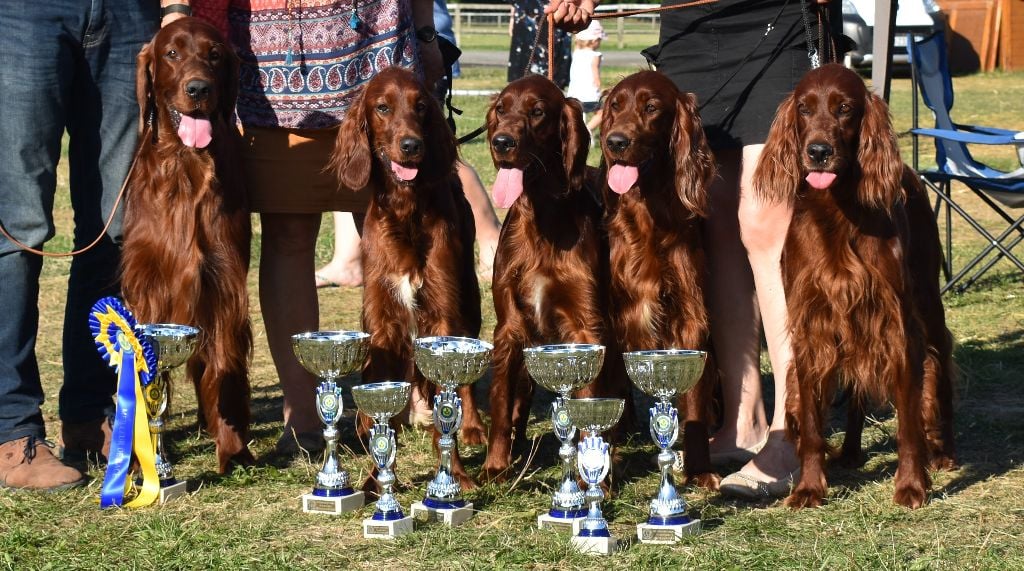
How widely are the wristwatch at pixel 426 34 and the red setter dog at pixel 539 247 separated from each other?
1.84 feet

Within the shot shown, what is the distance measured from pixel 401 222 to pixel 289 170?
0.53 metres

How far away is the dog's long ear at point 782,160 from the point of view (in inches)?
136

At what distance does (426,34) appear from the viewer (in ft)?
13.9

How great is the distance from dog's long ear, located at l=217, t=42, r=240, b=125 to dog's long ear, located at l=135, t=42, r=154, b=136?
21cm

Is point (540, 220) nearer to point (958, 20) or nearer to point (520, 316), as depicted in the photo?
point (520, 316)

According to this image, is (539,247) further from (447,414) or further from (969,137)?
(969,137)

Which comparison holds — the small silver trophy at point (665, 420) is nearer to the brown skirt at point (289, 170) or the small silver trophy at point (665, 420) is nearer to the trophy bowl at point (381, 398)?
the trophy bowl at point (381, 398)

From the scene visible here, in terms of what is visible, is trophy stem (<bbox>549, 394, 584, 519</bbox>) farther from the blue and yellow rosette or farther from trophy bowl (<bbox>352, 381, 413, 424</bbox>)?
the blue and yellow rosette

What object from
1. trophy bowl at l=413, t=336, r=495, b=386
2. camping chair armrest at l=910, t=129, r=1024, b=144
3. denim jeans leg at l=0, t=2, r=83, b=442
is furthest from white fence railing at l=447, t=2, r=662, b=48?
trophy bowl at l=413, t=336, r=495, b=386

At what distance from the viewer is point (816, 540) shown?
3078mm

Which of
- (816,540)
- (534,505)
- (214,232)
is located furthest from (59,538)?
(816,540)

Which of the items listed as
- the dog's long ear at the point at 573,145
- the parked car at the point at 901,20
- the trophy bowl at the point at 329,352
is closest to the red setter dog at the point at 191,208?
the trophy bowl at the point at 329,352

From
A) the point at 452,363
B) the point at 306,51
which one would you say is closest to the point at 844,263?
the point at 452,363

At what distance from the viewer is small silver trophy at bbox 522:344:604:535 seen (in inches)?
123
